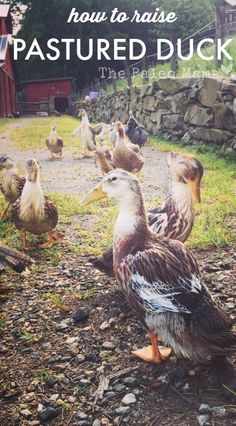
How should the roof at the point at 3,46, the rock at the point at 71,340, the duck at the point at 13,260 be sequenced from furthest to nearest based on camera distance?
the roof at the point at 3,46, the duck at the point at 13,260, the rock at the point at 71,340

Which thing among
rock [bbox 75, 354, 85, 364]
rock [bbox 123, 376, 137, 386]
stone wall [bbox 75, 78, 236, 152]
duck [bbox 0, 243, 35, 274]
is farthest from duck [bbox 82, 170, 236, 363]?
stone wall [bbox 75, 78, 236, 152]

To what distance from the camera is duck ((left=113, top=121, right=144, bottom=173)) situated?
2902 mm

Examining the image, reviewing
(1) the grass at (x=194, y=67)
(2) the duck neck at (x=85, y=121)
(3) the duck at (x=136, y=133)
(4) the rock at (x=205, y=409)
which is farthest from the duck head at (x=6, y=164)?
(4) the rock at (x=205, y=409)

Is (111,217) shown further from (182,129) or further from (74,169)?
(182,129)

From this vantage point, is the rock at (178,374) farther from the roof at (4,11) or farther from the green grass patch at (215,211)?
the roof at (4,11)

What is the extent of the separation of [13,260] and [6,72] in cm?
116

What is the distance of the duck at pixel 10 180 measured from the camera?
2838 millimetres

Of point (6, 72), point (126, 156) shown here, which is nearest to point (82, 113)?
point (126, 156)

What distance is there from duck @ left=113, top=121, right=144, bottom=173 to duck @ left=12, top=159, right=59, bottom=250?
53 centimetres

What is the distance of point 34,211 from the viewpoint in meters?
2.72

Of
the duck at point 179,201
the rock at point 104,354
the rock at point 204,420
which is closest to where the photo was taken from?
the rock at point 204,420

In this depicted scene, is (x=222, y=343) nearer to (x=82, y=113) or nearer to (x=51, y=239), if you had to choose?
(x=51, y=239)

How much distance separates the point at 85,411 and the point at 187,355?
1.47 ft

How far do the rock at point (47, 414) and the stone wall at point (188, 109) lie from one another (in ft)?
8.43
